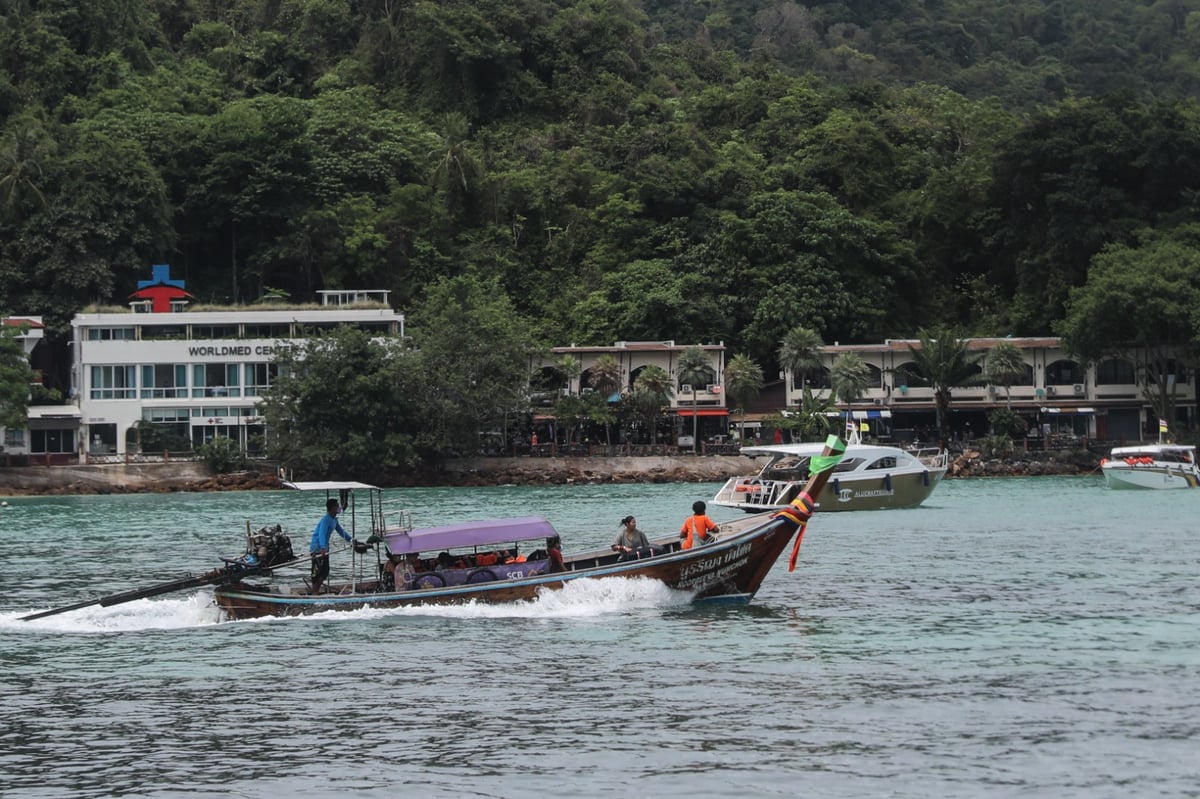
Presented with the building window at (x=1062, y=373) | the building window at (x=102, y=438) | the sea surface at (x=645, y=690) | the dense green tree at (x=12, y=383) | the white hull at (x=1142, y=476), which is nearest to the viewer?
the sea surface at (x=645, y=690)

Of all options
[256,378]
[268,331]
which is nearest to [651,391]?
[268,331]

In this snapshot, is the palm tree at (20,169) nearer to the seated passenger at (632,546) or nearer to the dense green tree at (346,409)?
the dense green tree at (346,409)

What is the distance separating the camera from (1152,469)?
63125 millimetres

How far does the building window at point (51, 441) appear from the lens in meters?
76.7

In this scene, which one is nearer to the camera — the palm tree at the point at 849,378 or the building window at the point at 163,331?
the palm tree at the point at 849,378

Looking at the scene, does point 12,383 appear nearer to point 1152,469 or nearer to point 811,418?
point 811,418

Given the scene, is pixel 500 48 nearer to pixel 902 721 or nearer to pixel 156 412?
pixel 156 412

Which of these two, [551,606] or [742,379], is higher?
[742,379]

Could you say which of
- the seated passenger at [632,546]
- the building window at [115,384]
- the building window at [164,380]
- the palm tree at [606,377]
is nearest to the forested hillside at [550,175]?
the palm tree at [606,377]

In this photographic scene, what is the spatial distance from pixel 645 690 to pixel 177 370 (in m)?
59.8

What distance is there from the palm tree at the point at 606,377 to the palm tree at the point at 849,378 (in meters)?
10.9

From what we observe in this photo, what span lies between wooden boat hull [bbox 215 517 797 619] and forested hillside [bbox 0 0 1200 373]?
53549mm

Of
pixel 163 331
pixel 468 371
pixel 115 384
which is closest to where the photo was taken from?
pixel 468 371

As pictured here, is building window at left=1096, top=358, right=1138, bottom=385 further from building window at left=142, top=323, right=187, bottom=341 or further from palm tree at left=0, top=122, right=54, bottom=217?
palm tree at left=0, top=122, right=54, bottom=217
